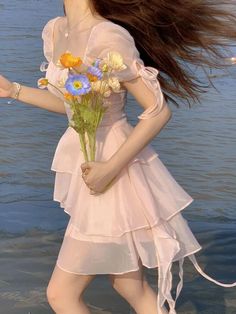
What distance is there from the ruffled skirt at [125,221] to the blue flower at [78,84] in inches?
10.7

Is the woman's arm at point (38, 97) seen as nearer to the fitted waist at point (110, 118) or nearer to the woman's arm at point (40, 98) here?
the woman's arm at point (40, 98)

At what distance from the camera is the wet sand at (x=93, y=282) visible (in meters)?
4.60

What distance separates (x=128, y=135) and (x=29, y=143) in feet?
13.8

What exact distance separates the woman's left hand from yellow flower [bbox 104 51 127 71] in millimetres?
344

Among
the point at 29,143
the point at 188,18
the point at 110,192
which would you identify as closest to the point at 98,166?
the point at 110,192

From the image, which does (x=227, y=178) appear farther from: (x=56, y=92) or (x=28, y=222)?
(x=56, y=92)

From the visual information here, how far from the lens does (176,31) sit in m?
3.70

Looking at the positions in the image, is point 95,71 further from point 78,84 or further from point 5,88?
point 5,88

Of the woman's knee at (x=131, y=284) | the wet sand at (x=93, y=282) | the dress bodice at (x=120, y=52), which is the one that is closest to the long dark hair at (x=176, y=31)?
the dress bodice at (x=120, y=52)

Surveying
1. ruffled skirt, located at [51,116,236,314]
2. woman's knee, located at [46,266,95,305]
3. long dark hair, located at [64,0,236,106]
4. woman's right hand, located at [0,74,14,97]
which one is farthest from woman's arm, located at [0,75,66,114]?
woman's knee, located at [46,266,95,305]

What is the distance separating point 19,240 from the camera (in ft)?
17.8

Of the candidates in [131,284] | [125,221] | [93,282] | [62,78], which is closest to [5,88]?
[62,78]

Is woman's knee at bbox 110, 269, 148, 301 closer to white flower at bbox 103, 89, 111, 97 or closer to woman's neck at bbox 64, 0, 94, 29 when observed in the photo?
white flower at bbox 103, 89, 111, 97

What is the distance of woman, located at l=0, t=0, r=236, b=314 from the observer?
3.40 metres
